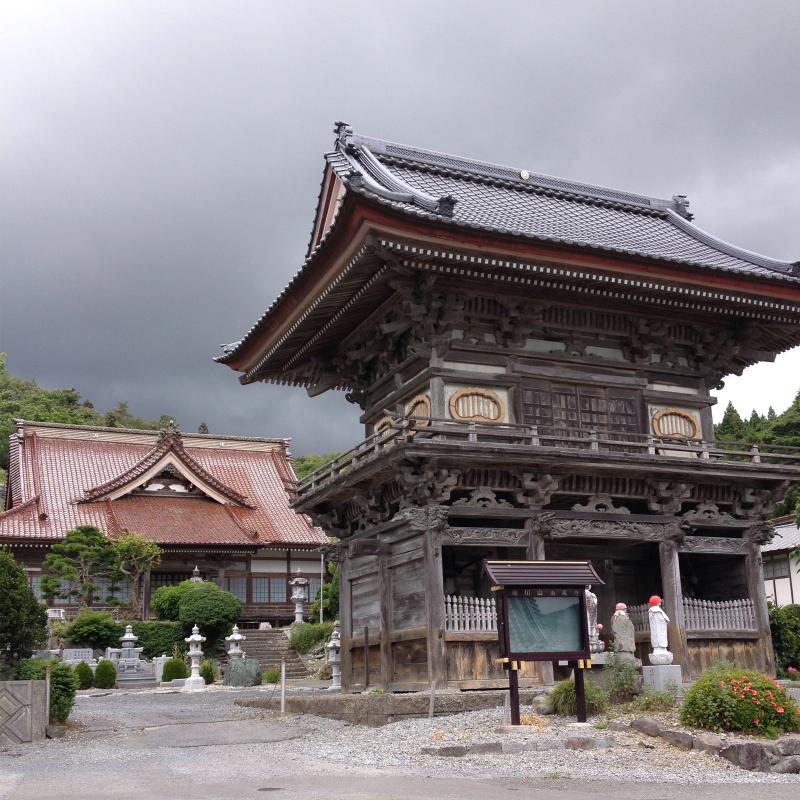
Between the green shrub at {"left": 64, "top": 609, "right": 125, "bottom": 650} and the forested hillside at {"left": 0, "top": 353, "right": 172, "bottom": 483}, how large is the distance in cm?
4395

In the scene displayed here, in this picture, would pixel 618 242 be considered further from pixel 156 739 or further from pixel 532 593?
pixel 156 739

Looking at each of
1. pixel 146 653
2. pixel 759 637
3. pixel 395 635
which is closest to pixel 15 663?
pixel 395 635

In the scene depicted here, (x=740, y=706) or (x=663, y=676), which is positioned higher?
(x=663, y=676)

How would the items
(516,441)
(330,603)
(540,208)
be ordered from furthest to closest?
(330,603), (540,208), (516,441)

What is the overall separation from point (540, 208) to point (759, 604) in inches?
450

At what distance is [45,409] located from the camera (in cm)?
8888

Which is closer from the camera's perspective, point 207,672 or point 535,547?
point 535,547

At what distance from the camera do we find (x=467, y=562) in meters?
22.2

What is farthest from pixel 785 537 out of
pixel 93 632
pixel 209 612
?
pixel 93 632

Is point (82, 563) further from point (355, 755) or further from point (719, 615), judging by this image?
point (355, 755)

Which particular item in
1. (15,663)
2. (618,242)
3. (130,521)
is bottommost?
(15,663)

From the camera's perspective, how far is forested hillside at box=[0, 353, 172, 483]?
84.4m

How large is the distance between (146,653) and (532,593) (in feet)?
89.9

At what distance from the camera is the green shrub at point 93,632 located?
38344 mm
